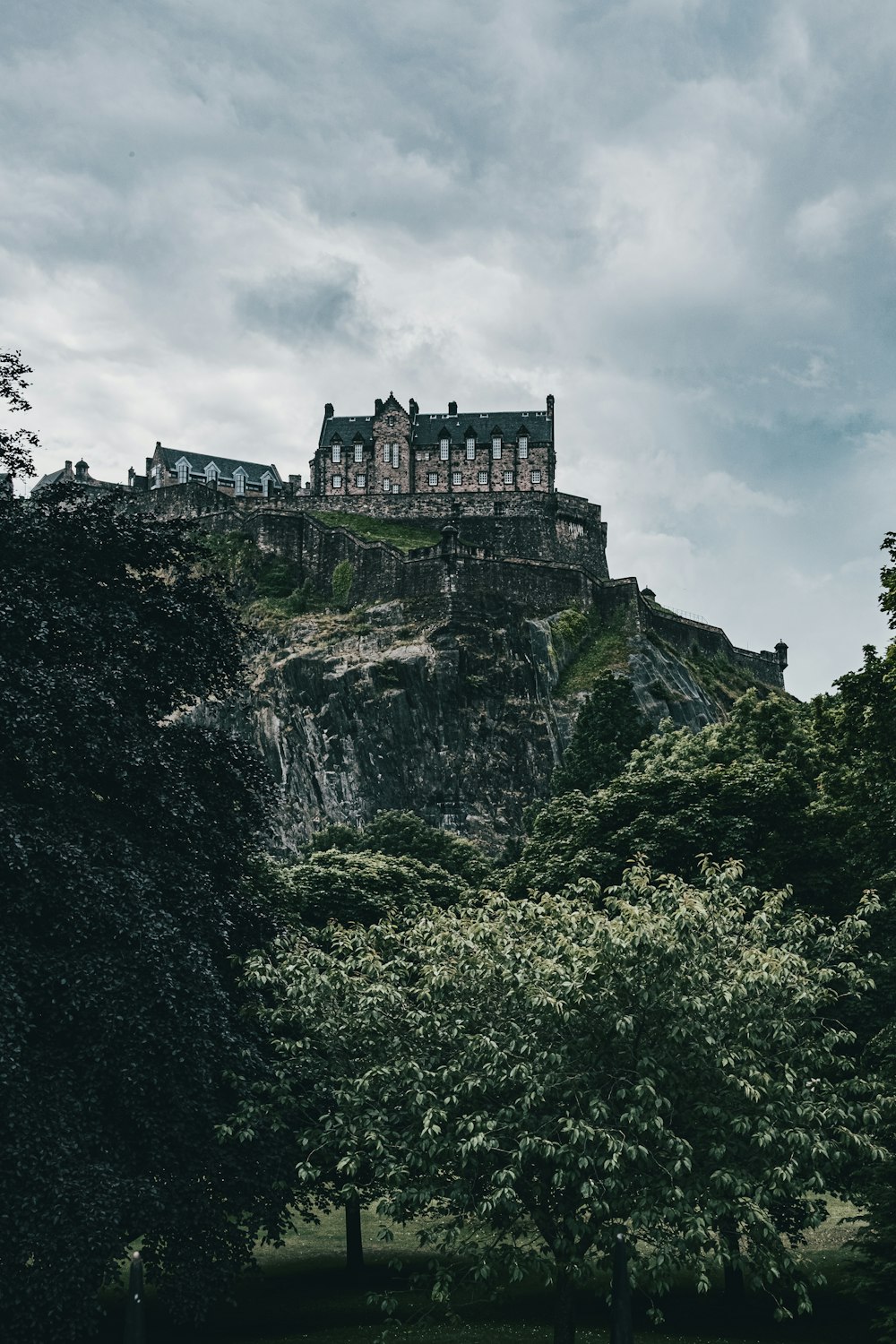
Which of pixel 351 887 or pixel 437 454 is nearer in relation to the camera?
pixel 351 887

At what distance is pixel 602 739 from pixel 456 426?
53915 mm

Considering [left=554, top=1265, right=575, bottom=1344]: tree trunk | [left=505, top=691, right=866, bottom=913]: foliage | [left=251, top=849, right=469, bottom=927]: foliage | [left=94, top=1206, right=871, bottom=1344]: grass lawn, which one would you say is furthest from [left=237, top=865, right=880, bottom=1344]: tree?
[left=251, top=849, right=469, bottom=927]: foliage

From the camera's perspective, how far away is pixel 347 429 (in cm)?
10475

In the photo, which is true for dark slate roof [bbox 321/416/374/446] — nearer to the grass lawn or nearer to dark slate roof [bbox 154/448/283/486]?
dark slate roof [bbox 154/448/283/486]

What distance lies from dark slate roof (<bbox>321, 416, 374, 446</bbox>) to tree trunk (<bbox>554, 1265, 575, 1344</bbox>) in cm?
8978

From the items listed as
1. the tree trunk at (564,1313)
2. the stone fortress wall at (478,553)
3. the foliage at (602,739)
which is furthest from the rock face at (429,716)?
the tree trunk at (564,1313)

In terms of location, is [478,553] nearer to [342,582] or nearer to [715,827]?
[342,582]

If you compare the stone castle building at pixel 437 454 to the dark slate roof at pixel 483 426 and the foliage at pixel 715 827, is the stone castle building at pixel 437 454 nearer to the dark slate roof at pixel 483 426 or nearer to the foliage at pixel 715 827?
the dark slate roof at pixel 483 426

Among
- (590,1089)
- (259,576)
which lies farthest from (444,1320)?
(259,576)

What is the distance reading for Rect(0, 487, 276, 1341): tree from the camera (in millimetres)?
15875

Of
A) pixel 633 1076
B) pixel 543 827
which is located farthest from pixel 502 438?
pixel 633 1076

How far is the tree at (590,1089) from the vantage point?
622 inches

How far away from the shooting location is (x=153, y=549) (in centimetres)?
2234

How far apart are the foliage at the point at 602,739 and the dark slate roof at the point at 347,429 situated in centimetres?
5077
